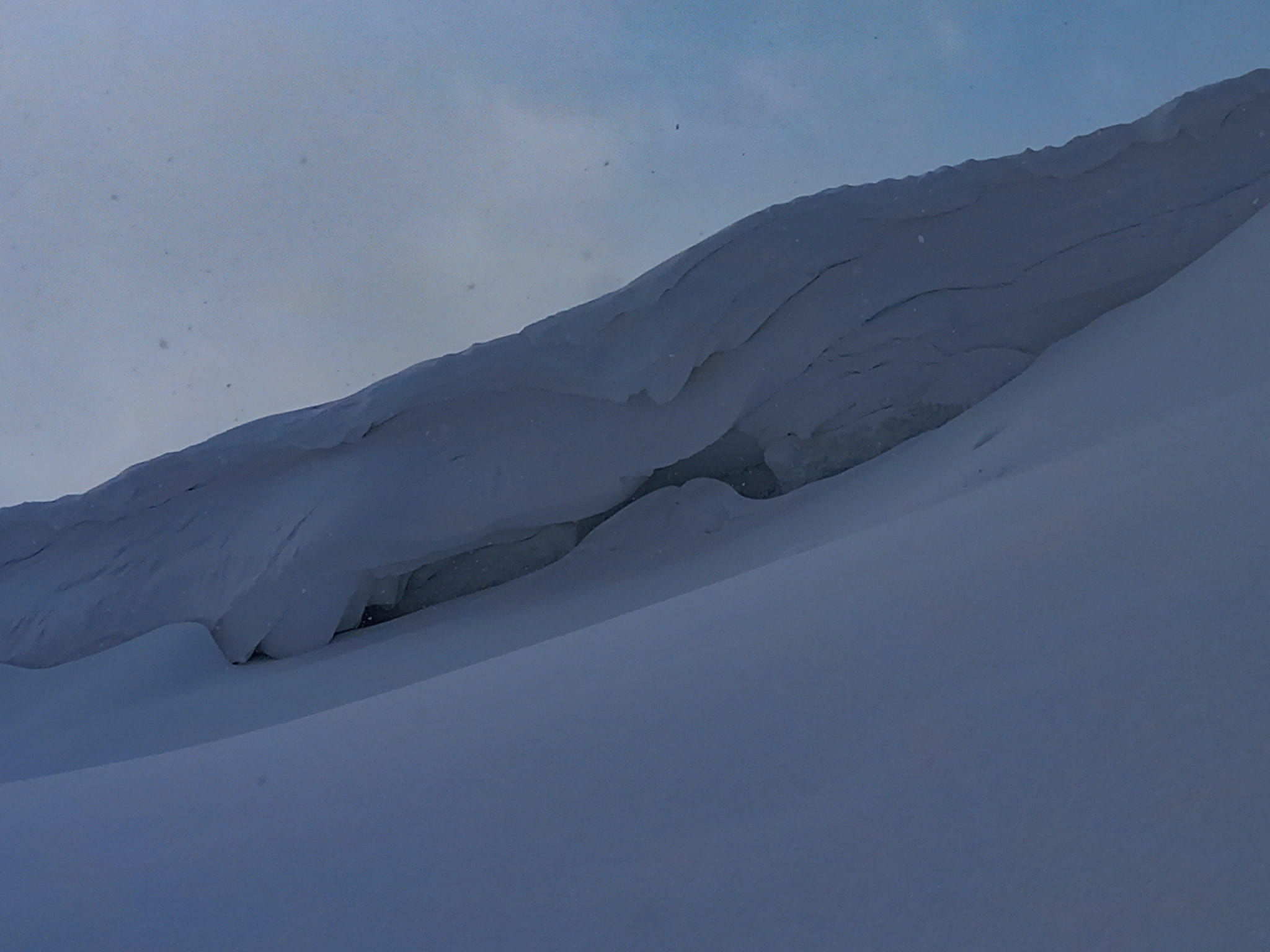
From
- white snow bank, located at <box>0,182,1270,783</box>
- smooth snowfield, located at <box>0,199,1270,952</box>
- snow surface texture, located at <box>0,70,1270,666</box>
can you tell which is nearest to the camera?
smooth snowfield, located at <box>0,199,1270,952</box>

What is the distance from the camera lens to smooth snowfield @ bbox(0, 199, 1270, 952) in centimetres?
77

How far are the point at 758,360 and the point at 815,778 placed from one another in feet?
11.8

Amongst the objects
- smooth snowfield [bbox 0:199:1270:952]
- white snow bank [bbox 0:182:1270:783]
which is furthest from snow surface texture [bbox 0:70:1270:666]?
smooth snowfield [bbox 0:199:1270:952]

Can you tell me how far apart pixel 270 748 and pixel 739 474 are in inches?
136

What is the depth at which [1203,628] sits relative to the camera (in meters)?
1.04

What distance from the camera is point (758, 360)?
4.44m

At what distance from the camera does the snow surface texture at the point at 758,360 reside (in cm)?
429

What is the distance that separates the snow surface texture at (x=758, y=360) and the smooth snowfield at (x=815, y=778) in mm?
2243

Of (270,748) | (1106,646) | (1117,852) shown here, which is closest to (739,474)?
(270,748)

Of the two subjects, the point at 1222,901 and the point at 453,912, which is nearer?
the point at 1222,901

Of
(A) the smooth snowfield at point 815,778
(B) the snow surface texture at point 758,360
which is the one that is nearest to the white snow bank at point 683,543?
(B) the snow surface texture at point 758,360

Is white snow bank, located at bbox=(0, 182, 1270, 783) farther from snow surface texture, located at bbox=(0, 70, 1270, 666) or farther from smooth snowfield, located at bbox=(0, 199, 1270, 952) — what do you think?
smooth snowfield, located at bbox=(0, 199, 1270, 952)

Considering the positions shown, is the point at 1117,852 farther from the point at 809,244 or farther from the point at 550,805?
the point at 809,244

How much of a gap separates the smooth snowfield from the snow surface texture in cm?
224
